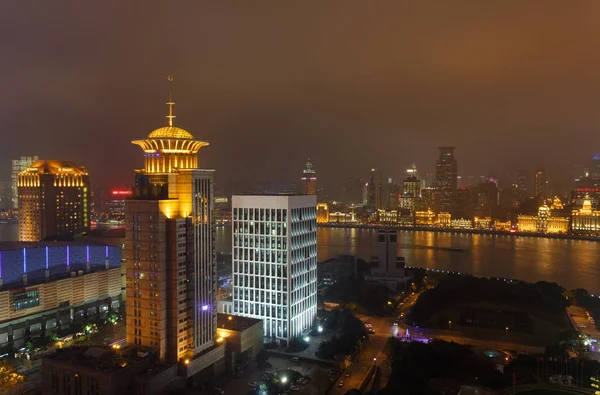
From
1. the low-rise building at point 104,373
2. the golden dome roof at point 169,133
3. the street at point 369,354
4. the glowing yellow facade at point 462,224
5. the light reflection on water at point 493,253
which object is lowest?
the light reflection on water at point 493,253

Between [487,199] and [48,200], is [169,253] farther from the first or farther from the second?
[487,199]

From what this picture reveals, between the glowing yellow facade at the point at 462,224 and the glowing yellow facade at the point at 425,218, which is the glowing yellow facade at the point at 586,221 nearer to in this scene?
the glowing yellow facade at the point at 462,224

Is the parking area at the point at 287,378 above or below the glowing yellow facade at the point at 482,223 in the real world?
below

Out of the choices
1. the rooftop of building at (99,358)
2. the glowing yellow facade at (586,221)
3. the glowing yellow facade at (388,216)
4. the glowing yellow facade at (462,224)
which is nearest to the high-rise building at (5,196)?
the glowing yellow facade at (388,216)

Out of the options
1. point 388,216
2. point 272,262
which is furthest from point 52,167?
point 388,216

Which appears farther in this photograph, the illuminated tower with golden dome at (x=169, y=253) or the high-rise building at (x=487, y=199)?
the high-rise building at (x=487, y=199)

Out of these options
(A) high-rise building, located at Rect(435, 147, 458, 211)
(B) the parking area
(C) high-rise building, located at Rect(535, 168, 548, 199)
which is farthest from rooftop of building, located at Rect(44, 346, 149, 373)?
(C) high-rise building, located at Rect(535, 168, 548, 199)
